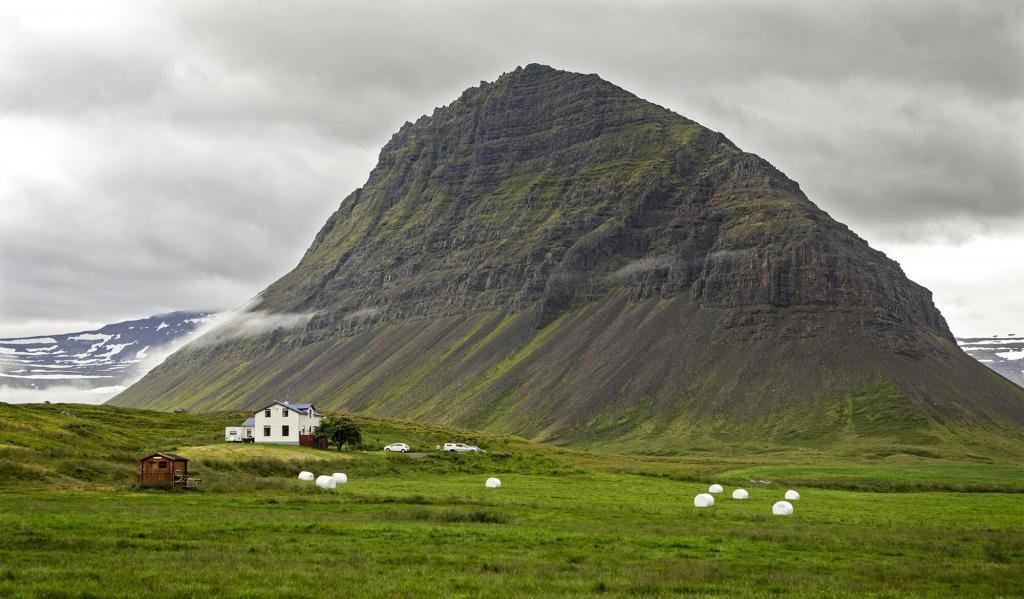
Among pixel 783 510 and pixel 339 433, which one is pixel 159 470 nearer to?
pixel 783 510

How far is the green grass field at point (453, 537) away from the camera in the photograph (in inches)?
1128

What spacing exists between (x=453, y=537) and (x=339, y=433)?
7519 cm

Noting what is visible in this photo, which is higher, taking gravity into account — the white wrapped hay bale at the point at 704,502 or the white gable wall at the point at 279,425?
the white gable wall at the point at 279,425

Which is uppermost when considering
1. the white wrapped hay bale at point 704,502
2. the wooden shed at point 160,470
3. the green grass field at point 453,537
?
the wooden shed at point 160,470

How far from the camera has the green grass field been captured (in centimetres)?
2864

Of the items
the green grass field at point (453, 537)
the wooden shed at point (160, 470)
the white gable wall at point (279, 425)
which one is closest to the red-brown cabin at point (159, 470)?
the wooden shed at point (160, 470)

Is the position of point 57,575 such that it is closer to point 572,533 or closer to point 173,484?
point 572,533

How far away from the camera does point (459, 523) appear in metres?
47.1

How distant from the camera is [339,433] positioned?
113062 mm

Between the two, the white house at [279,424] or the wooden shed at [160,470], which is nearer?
the wooden shed at [160,470]

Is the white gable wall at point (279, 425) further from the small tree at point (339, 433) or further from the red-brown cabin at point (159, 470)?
the red-brown cabin at point (159, 470)

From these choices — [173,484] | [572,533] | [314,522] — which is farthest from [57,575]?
[173,484]

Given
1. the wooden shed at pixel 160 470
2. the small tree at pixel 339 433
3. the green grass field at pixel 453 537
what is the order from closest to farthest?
the green grass field at pixel 453 537 → the wooden shed at pixel 160 470 → the small tree at pixel 339 433

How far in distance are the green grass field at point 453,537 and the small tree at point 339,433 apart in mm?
27861
